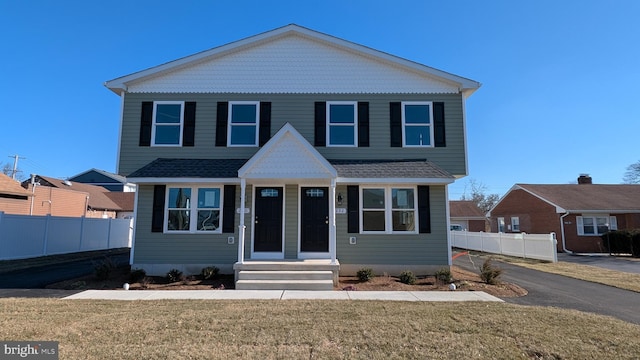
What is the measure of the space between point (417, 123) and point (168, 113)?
8488 millimetres

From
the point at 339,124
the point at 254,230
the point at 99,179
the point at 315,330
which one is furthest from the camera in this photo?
the point at 99,179

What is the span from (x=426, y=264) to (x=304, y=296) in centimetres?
455

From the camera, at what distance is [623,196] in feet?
83.0

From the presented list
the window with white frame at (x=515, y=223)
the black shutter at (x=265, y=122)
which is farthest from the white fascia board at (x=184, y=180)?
the window with white frame at (x=515, y=223)

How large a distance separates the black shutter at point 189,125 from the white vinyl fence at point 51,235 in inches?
364

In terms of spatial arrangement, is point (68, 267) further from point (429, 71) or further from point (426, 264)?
point (429, 71)

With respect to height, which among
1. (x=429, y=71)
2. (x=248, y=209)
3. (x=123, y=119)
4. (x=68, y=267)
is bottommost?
(x=68, y=267)

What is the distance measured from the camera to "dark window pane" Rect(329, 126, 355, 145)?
39.0 feet

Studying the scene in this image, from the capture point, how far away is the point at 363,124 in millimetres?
11914

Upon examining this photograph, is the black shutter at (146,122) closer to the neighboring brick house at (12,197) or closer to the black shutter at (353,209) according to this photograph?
the black shutter at (353,209)

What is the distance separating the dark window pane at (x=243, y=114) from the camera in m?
12.0

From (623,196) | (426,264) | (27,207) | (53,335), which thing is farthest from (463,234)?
(27,207)

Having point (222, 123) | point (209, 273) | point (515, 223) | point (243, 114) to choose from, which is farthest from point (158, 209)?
point (515, 223)

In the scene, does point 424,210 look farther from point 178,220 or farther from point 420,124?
point 178,220
